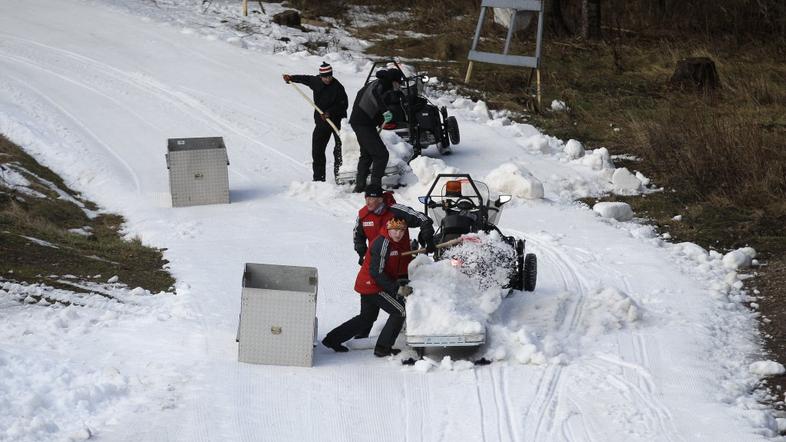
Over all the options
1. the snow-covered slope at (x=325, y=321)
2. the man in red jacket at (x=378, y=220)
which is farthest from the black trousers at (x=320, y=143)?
the man in red jacket at (x=378, y=220)

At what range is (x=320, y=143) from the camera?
55.2 ft

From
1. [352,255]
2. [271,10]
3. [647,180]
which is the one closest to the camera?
→ [352,255]

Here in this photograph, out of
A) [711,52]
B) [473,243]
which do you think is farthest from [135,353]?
[711,52]

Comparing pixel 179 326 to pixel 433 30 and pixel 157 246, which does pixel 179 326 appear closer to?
pixel 157 246

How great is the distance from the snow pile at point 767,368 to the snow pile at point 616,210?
5296 mm

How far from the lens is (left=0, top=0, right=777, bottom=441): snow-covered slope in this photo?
360 inches

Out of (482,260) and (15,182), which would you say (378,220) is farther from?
(15,182)

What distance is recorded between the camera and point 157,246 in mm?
14453

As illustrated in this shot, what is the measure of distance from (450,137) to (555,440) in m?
10.3

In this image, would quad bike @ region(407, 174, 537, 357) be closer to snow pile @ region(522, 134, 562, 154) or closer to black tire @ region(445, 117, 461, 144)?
black tire @ region(445, 117, 461, 144)

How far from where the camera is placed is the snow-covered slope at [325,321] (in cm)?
913

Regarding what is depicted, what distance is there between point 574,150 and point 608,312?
7.37 metres

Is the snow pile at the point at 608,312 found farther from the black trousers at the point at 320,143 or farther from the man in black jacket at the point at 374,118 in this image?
the black trousers at the point at 320,143

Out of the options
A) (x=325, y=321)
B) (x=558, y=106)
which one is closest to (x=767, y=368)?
(x=325, y=321)
